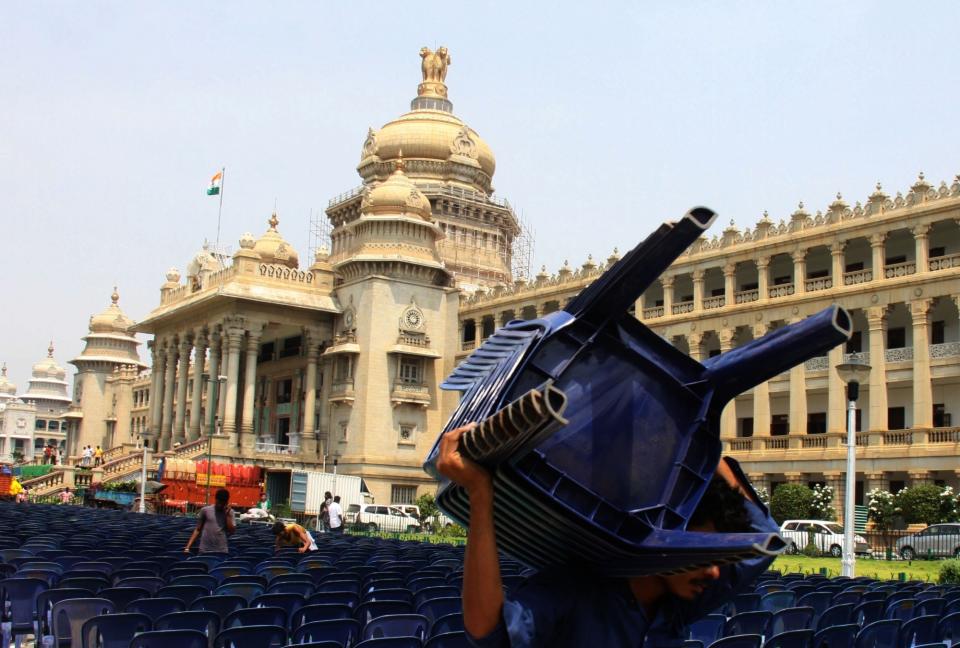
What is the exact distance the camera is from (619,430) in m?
3.62

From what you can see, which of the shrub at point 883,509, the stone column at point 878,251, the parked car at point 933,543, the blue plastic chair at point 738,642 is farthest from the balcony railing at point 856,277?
the blue plastic chair at point 738,642

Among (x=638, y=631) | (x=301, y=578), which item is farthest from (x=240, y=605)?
(x=638, y=631)

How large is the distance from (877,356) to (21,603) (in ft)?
128

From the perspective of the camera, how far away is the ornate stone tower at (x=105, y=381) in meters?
95.5

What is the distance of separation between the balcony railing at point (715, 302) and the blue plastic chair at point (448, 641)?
44235 millimetres

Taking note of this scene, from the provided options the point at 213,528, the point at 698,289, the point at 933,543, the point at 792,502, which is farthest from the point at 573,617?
the point at 698,289

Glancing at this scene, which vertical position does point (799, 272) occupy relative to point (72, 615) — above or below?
above

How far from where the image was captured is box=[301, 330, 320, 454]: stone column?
5975 cm

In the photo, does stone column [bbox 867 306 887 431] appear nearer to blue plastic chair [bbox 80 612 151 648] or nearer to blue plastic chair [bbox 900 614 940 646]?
blue plastic chair [bbox 900 614 940 646]

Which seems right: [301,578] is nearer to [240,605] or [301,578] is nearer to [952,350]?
[240,605]

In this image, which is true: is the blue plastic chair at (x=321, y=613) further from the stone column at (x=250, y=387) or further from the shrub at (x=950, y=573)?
the stone column at (x=250, y=387)

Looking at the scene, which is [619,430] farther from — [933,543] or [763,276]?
[763,276]

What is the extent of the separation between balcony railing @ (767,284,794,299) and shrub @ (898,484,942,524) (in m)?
12.2

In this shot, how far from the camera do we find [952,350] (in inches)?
1678
